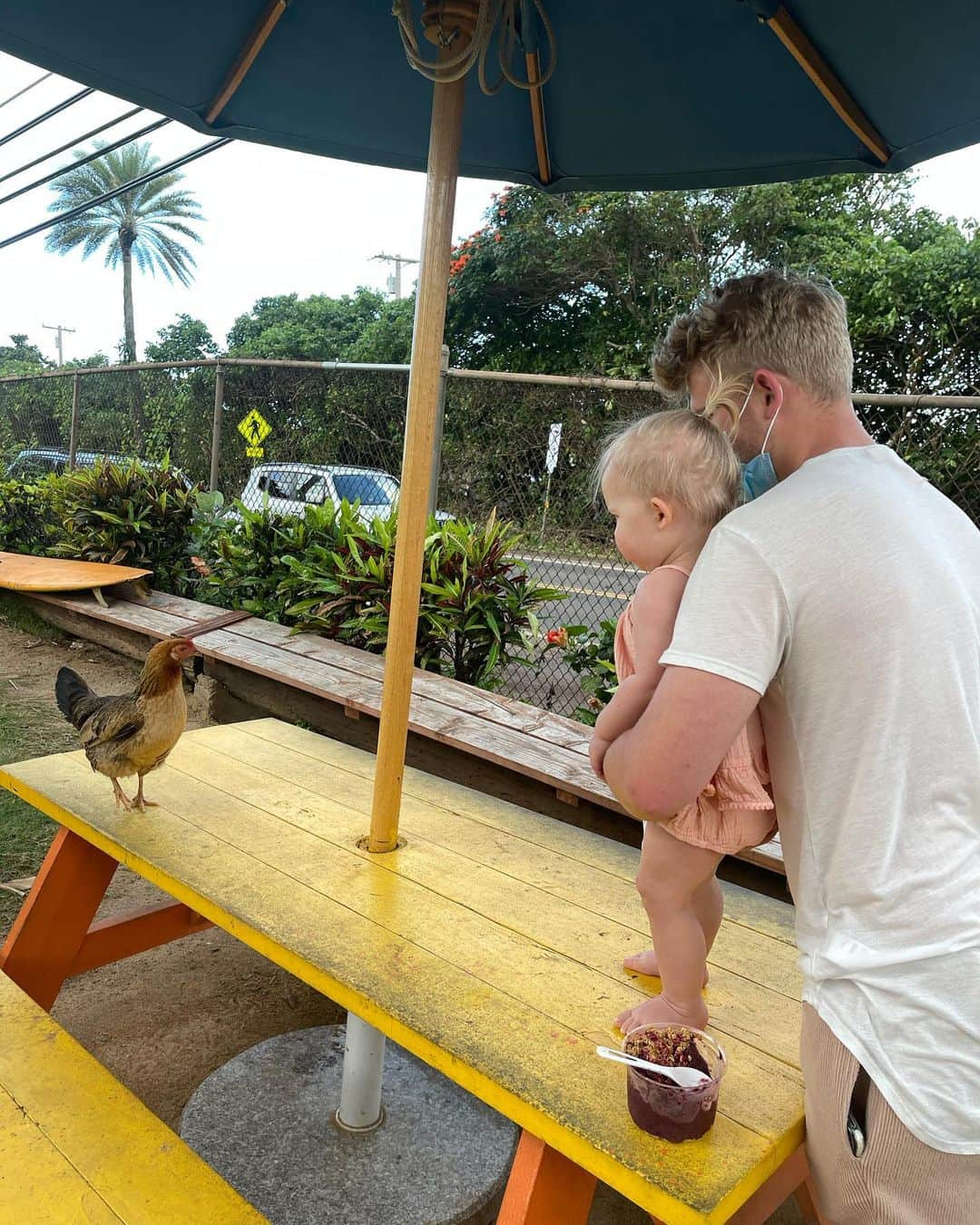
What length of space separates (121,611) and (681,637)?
5.85 meters

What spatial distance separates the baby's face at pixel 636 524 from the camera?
141 centimetres

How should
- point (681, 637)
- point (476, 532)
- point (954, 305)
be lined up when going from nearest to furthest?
point (681, 637), point (476, 532), point (954, 305)

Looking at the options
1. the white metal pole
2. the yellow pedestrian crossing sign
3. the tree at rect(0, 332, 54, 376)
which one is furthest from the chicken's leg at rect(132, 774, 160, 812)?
the tree at rect(0, 332, 54, 376)

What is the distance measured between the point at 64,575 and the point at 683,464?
20.7ft

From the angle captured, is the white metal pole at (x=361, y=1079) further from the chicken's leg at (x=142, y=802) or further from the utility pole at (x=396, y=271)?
the utility pole at (x=396, y=271)

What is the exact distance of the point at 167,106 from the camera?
2410 mm

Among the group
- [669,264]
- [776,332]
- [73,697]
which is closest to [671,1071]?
[776,332]

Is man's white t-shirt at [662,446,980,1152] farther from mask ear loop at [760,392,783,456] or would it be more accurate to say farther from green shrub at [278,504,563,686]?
green shrub at [278,504,563,686]

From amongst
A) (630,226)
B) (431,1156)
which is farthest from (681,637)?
(630,226)

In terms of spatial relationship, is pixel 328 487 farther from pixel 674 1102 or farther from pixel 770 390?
pixel 674 1102

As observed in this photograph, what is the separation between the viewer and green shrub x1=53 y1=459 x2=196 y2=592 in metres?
7.08

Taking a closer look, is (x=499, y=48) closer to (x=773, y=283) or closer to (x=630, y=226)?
(x=773, y=283)

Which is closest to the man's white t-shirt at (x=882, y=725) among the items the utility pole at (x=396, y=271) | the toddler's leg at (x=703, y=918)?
the toddler's leg at (x=703, y=918)

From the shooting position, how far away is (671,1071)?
1.19 m
